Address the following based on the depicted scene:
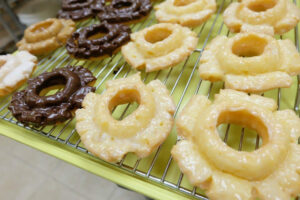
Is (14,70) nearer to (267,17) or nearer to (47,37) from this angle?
(47,37)

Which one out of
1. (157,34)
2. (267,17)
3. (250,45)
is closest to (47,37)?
(157,34)

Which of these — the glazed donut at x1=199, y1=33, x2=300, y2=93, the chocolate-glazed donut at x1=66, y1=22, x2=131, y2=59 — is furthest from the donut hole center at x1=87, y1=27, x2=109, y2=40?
the glazed donut at x1=199, y1=33, x2=300, y2=93

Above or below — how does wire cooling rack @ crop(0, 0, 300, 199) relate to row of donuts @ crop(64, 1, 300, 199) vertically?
below

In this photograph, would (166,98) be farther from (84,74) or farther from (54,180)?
(54,180)

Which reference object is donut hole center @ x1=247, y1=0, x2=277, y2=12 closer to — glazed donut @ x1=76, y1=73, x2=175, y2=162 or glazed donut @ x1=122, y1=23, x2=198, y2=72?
glazed donut @ x1=122, y1=23, x2=198, y2=72

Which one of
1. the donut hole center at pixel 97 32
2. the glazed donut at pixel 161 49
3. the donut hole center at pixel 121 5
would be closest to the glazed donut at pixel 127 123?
the glazed donut at pixel 161 49

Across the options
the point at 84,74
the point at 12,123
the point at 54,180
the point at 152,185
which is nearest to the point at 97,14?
the point at 84,74

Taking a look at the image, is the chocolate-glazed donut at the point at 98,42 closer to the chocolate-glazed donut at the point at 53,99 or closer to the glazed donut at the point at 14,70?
the chocolate-glazed donut at the point at 53,99
